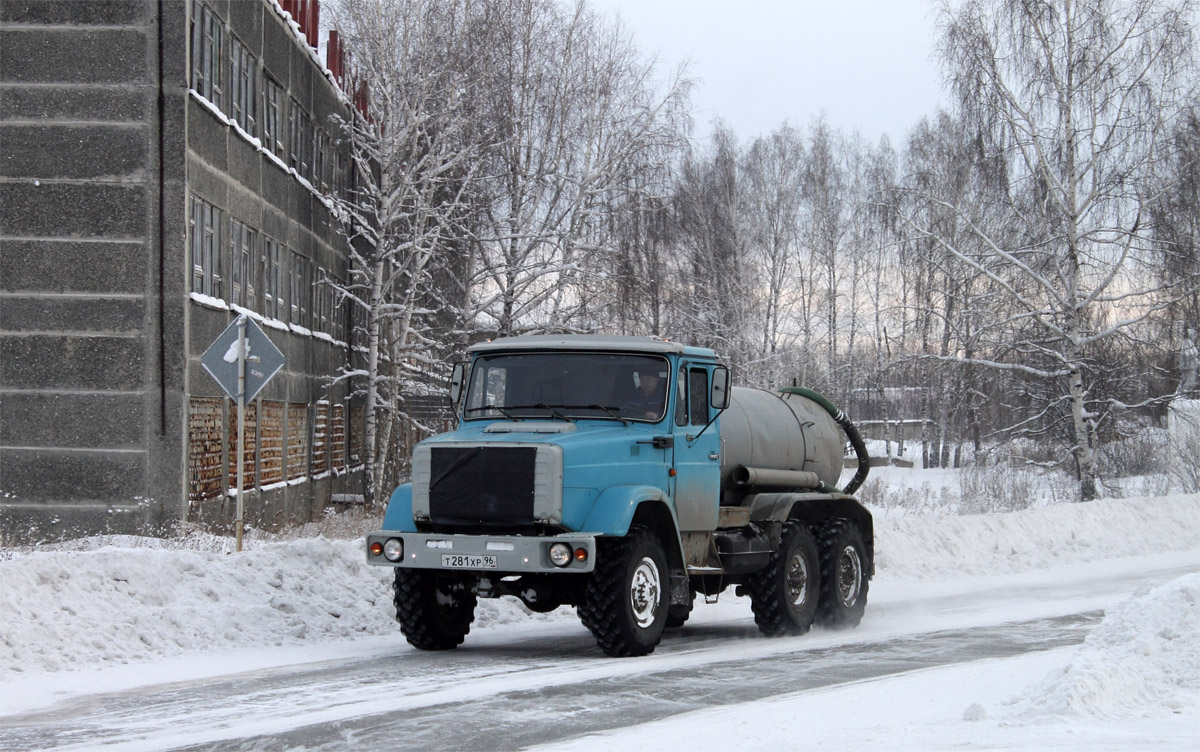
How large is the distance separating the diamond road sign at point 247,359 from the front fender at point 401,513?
12.5ft

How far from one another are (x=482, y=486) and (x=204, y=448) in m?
11.6

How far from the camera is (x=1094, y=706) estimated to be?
8.08m

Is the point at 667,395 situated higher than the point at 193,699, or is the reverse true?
the point at 667,395

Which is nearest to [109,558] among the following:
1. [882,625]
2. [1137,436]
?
[882,625]

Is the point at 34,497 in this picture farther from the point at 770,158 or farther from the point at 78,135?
the point at 770,158

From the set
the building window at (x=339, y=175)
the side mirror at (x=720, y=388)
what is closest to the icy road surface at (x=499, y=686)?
the side mirror at (x=720, y=388)

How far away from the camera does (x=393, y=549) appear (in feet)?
37.1

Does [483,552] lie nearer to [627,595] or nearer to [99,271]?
[627,595]

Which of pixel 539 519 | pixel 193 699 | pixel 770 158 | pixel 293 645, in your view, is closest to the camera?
pixel 193 699

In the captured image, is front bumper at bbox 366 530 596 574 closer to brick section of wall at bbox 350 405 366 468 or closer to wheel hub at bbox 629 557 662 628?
Result: wheel hub at bbox 629 557 662 628

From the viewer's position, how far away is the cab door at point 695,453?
12.4 metres

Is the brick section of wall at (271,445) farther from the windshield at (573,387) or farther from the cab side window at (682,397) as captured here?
the cab side window at (682,397)

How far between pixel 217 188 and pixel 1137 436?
76.3 feet

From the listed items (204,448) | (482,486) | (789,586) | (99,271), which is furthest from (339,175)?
(482,486)
